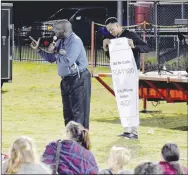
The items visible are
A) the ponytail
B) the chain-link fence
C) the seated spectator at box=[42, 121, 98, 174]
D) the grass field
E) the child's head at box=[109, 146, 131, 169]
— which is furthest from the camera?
the chain-link fence

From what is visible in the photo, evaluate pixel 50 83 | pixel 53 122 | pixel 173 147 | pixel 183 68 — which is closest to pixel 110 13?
pixel 50 83

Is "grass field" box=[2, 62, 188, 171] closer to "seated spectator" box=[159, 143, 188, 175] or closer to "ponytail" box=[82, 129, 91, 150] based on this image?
"ponytail" box=[82, 129, 91, 150]

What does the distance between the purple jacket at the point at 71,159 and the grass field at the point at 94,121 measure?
2.32m

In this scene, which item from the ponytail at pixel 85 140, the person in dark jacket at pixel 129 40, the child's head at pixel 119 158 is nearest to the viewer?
the child's head at pixel 119 158

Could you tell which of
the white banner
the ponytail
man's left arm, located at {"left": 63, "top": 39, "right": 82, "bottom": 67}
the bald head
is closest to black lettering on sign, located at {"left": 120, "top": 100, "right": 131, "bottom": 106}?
the white banner

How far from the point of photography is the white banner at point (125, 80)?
46.5 ft

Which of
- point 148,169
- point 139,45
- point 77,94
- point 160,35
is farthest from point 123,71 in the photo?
point 160,35

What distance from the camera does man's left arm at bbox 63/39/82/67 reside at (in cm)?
1297

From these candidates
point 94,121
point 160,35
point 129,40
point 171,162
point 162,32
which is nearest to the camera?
point 171,162

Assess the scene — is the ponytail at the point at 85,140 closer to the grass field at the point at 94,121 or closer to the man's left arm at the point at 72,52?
the grass field at the point at 94,121

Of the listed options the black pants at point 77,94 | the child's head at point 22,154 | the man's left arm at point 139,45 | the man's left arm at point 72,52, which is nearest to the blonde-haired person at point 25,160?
the child's head at point 22,154

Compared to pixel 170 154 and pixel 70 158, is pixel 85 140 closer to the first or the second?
pixel 70 158

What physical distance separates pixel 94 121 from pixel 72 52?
4.24m

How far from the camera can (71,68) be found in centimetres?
1309
